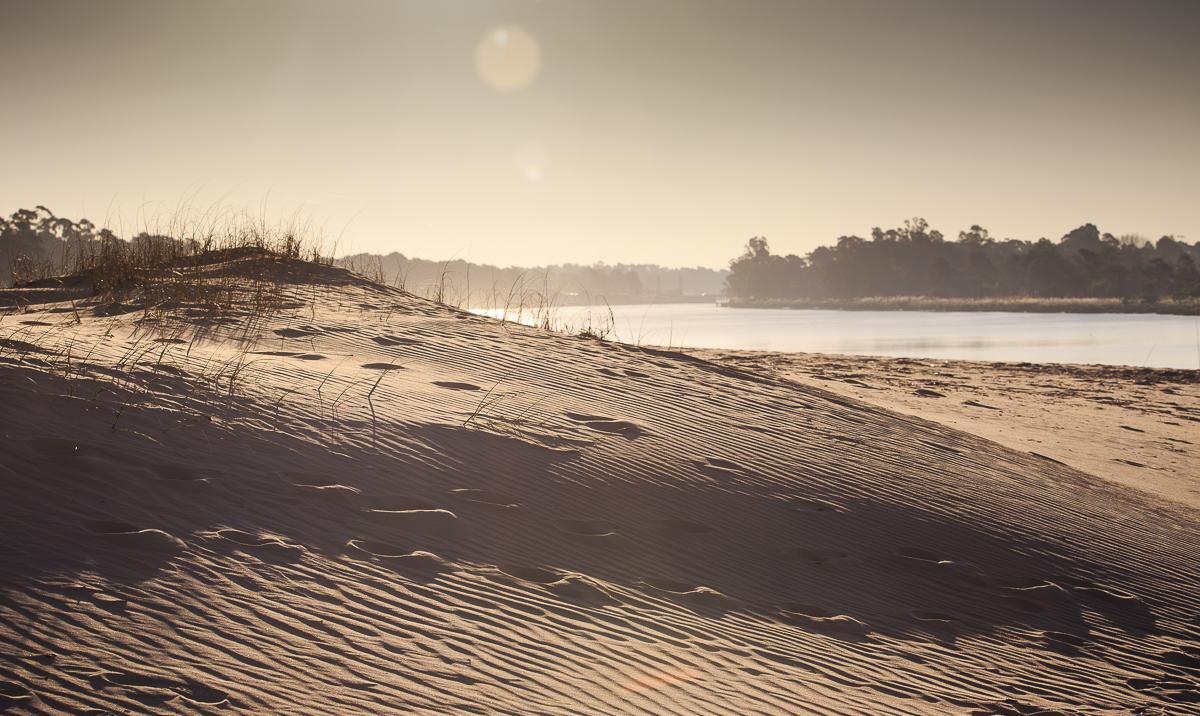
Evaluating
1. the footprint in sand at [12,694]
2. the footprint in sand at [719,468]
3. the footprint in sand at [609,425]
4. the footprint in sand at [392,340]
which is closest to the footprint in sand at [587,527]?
the footprint in sand at [719,468]

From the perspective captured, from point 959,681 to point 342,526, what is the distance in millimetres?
2841

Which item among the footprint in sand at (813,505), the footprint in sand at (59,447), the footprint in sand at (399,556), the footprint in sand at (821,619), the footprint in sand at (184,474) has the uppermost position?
the footprint in sand at (59,447)

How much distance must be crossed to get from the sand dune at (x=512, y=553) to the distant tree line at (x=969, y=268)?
71.3 metres

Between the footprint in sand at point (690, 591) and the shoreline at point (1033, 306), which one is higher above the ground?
the shoreline at point (1033, 306)

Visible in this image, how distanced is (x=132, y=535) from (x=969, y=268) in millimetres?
95818

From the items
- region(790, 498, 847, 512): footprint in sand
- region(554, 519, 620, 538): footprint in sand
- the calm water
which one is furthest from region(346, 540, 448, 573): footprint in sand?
the calm water

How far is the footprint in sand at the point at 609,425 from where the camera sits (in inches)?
250

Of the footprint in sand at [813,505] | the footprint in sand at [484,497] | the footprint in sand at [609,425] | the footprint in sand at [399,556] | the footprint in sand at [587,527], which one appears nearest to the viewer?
the footprint in sand at [399,556]

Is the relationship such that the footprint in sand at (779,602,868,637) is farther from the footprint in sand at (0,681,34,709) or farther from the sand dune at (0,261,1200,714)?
the footprint in sand at (0,681,34,709)

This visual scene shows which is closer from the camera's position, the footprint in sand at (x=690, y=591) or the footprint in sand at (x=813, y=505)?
the footprint in sand at (x=690, y=591)

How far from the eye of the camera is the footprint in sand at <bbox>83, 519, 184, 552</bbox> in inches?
135

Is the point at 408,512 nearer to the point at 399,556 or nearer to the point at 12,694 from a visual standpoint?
the point at 399,556

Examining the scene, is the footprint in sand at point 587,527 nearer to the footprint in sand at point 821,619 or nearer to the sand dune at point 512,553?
the sand dune at point 512,553

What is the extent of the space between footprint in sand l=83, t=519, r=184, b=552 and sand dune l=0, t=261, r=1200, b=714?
0.04ft
